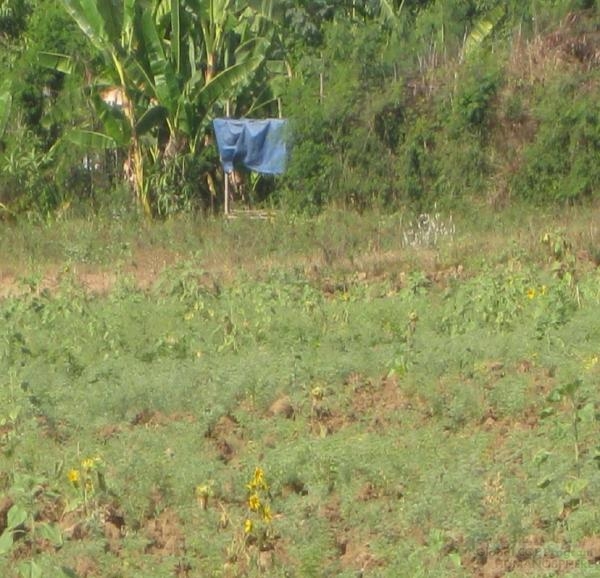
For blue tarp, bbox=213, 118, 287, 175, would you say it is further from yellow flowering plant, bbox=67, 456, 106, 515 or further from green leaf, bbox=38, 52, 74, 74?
yellow flowering plant, bbox=67, 456, 106, 515

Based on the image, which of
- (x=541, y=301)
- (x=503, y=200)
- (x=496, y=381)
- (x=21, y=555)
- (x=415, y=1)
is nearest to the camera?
(x=21, y=555)

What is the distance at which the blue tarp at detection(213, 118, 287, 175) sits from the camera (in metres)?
19.3

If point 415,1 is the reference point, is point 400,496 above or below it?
below

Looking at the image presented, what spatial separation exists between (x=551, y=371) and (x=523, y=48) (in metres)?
12.0

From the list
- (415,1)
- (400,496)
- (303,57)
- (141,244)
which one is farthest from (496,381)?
(415,1)

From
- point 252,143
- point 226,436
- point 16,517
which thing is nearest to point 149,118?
point 252,143

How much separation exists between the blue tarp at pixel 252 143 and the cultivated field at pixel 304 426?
6.89m

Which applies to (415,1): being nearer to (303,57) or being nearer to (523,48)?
(303,57)

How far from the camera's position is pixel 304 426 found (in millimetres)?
7082

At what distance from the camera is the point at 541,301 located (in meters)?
9.46

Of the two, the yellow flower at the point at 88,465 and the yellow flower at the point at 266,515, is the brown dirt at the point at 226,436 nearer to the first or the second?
the yellow flower at the point at 88,465

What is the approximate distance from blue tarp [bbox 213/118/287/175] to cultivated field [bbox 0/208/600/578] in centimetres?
689

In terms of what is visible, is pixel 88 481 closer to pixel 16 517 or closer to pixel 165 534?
pixel 165 534

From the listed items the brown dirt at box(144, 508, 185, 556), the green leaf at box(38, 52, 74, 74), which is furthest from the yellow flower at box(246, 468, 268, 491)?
the green leaf at box(38, 52, 74, 74)
